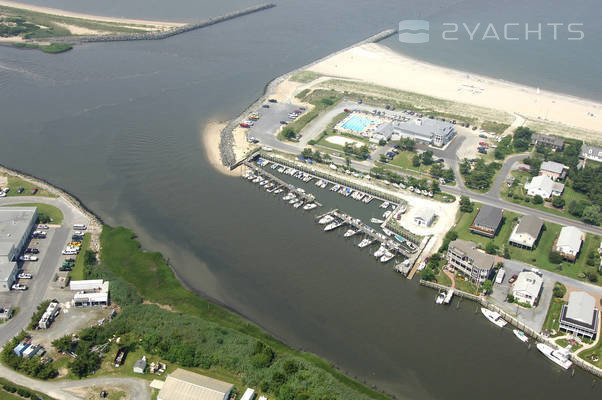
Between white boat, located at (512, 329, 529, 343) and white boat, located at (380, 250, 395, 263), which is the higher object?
white boat, located at (380, 250, 395, 263)

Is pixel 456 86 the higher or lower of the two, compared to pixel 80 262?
higher

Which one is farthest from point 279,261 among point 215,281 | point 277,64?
point 277,64

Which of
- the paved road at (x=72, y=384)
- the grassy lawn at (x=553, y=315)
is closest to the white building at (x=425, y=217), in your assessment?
the grassy lawn at (x=553, y=315)

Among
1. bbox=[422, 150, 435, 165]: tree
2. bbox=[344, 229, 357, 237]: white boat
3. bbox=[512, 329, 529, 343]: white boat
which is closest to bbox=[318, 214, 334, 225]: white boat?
bbox=[344, 229, 357, 237]: white boat

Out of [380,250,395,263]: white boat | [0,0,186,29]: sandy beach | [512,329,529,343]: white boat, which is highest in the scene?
[0,0,186,29]: sandy beach

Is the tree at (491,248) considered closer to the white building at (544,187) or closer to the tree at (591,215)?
the tree at (591,215)

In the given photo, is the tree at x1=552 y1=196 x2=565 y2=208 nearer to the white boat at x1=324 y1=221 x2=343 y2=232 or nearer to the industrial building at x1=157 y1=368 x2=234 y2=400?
the white boat at x1=324 y1=221 x2=343 y2=232

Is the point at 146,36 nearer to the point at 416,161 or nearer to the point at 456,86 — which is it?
the point at 456,86

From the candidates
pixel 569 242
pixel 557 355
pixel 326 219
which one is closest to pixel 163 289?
pixel 326 219
